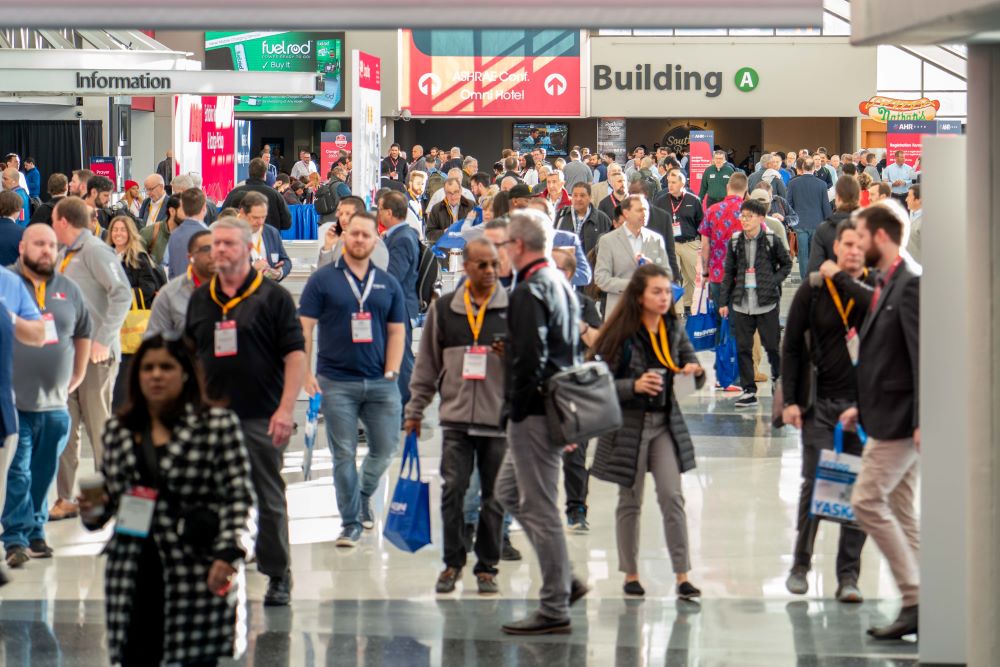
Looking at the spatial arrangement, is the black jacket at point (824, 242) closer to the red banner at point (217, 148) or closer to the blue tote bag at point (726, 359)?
the blue tote bag at point (726, 359)

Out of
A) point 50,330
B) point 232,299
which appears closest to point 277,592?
point 232,299

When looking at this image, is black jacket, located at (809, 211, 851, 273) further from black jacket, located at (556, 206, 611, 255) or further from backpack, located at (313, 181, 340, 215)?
backpack, located at (313, 181, 340, 215)

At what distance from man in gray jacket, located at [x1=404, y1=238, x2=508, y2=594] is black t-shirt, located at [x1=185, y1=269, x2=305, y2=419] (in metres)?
0.68

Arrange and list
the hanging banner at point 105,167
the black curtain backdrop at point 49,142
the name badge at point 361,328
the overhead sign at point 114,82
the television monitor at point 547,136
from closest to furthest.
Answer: the name badge at point 361,328
the overhead sign at point 114,82
the hanging banner at point 105,167
the black curtain backdrop at point 49,142
the television monitor at point 547,136

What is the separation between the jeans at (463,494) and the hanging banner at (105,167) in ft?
46.1

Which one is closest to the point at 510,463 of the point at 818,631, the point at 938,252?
the point at 818,631

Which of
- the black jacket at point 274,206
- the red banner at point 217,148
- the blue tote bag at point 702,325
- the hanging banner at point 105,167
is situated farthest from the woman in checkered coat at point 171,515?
the red banner at point 217,148

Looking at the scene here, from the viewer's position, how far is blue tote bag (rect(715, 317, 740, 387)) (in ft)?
43.1

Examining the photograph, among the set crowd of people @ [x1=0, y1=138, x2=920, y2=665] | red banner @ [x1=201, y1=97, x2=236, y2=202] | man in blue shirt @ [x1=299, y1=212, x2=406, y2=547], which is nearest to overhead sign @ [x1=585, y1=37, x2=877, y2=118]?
red banner @ [x1=201, y1=97, x2=236, y2=202]

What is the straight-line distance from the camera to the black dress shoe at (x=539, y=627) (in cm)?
648

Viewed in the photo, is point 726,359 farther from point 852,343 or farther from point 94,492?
point 94,492

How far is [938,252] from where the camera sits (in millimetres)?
5887

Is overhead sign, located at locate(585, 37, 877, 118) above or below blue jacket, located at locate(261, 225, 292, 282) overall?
above

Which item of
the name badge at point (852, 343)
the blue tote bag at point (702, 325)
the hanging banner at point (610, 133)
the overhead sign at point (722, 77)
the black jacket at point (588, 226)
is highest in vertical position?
the overhead sign at point (722, 77)
